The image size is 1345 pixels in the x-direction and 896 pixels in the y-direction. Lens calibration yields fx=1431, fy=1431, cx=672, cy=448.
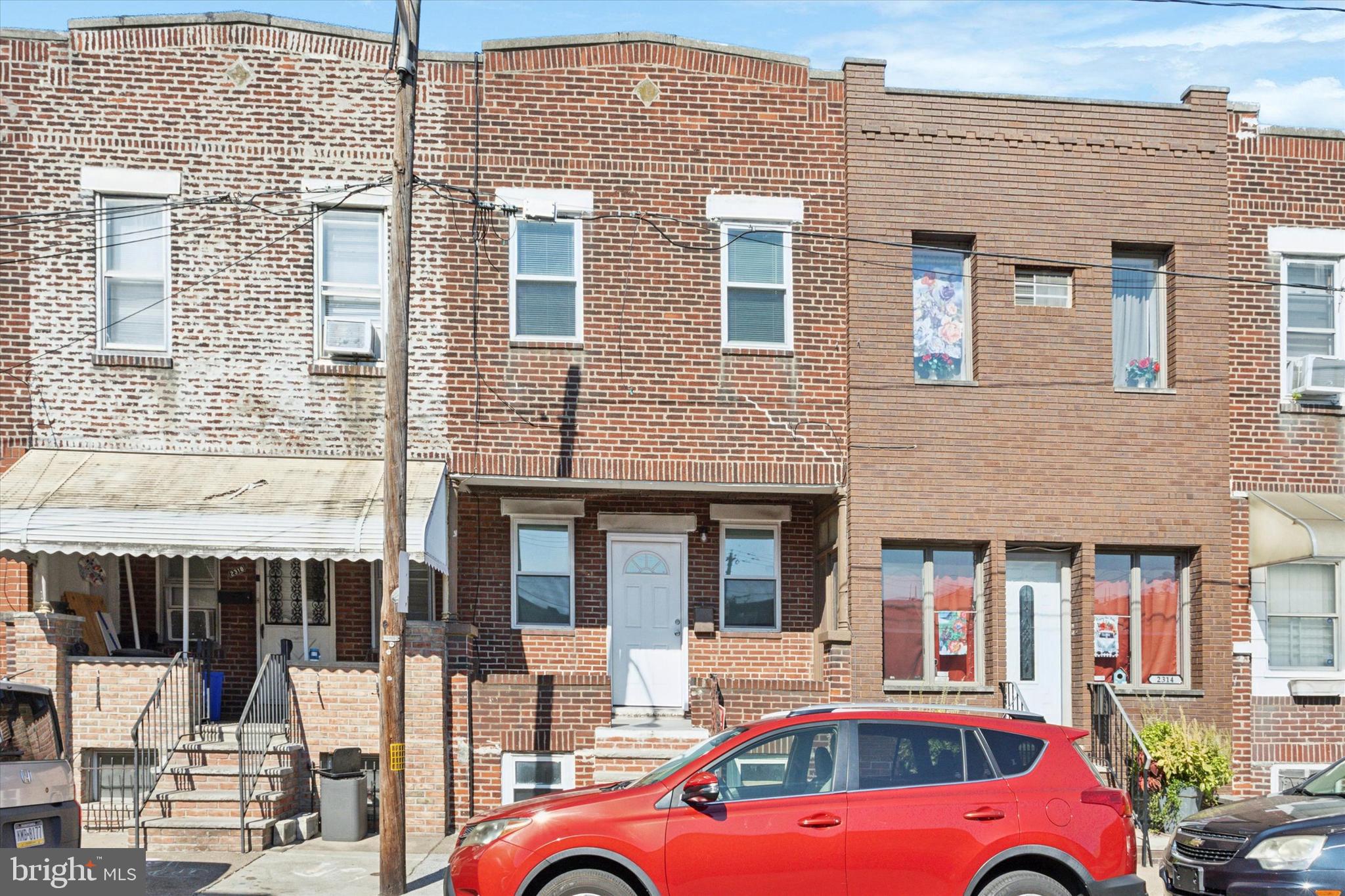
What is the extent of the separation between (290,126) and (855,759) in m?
10.0

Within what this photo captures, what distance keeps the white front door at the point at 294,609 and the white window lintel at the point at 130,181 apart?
4.25 meters

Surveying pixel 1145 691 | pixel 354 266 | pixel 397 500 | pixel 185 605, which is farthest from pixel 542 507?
pixel 1145 691

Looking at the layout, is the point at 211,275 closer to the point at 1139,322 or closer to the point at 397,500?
the point at 397,500

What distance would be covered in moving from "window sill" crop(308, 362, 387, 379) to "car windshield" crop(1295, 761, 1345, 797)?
979 cm

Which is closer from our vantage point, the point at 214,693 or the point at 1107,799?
the point at 1107,799

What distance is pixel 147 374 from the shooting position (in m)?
15.3

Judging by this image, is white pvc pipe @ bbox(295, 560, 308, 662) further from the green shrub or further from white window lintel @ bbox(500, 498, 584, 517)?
the green shrub

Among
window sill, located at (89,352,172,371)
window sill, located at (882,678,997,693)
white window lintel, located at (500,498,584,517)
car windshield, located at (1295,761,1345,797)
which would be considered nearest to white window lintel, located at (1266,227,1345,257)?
window sill, located at (882,678,997,693)

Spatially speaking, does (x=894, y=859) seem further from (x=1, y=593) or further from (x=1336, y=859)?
(x=1, y=593)

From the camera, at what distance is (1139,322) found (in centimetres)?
1675

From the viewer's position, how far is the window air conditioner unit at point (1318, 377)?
16.4 metres

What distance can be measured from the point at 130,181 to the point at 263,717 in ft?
19.4

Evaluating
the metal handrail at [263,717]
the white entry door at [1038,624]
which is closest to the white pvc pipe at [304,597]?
the metal handrail at [263,717]

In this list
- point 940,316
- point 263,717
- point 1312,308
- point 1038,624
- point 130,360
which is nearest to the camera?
point 263,717
